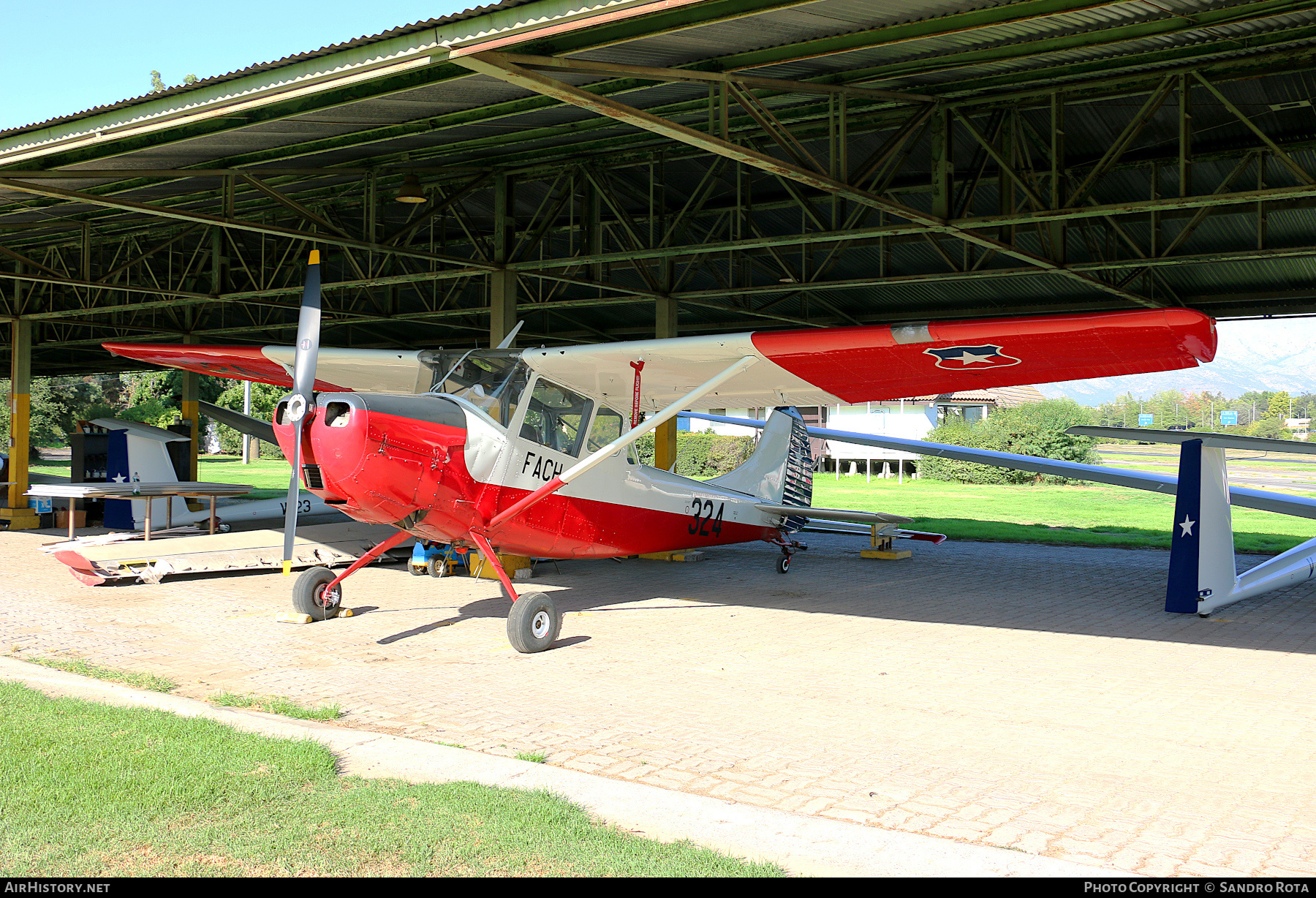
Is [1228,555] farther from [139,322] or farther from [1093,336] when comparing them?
[139,322]

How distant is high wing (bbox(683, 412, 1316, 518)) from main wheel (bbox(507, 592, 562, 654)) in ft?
11.1

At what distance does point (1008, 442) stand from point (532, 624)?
3817 cm

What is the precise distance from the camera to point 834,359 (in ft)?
27.3

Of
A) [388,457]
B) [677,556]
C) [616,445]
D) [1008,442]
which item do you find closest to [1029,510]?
[677,556]

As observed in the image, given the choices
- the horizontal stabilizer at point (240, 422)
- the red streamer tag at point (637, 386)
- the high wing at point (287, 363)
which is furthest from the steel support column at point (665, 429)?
the horizontal stabilizer at point (240, 422)

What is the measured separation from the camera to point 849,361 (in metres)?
8.30

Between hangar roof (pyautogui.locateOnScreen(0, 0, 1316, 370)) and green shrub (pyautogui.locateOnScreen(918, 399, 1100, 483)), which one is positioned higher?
hangar roof (pyautogui.locateOnScreen(0, 0, 1316, 370))

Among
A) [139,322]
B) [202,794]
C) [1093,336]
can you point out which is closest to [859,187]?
[1093,336]

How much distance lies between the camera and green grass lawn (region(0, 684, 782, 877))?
338cm

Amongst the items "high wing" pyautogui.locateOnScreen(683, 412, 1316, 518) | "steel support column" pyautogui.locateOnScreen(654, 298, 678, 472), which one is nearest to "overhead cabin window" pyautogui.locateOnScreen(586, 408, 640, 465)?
"high wing" pyautogui.locateOnScreen(683, 412, 1316, 518)

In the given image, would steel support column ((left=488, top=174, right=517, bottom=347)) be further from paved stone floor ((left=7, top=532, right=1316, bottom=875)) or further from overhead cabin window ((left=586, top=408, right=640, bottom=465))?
paved stone floor ((left=7, top=532, right=1316, bottom=875))

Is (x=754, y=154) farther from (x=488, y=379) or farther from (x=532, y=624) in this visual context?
(x=532, y=624)

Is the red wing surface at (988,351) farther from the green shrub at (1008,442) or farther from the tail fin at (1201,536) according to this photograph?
the green shrub at (1008,442)

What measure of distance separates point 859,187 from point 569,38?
439 cm
